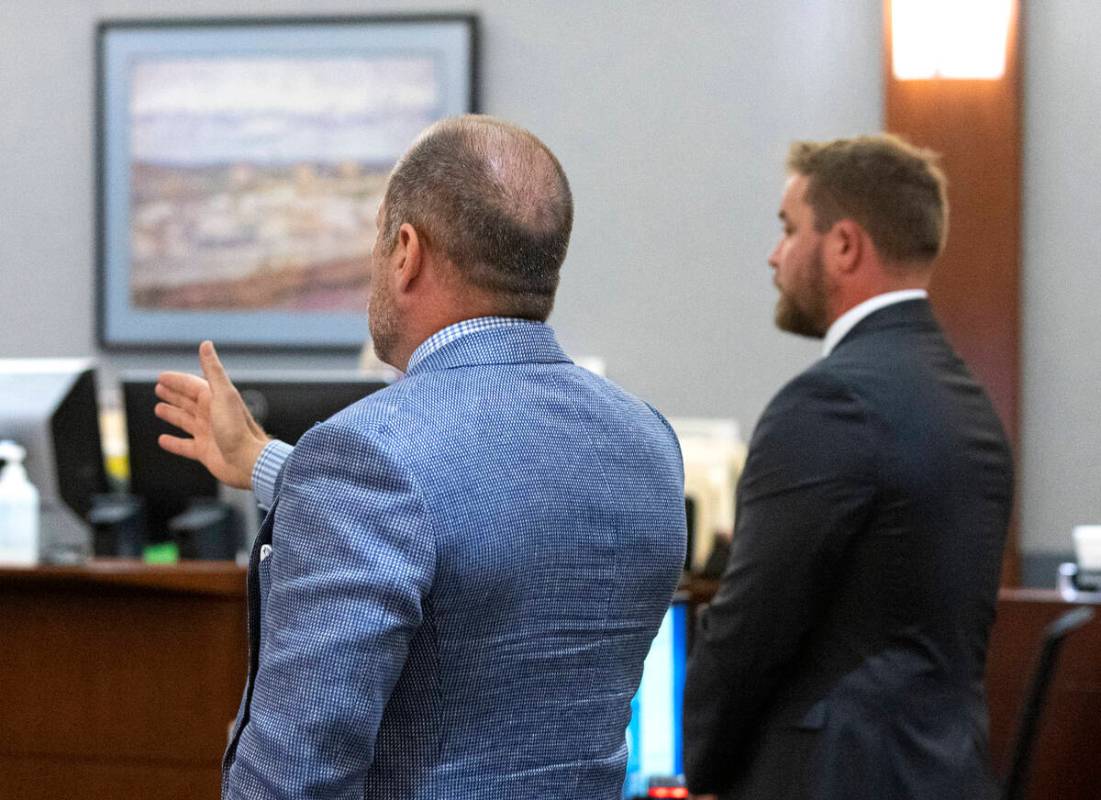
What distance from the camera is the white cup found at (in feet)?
8.35

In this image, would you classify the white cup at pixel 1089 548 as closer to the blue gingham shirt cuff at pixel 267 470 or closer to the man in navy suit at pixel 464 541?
the man in navy suit at pixel 464 541

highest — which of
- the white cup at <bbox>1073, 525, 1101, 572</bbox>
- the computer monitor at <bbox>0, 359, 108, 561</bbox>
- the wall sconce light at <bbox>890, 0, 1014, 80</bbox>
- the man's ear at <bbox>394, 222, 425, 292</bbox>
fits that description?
the wall sconce light at <bbox>890, 0, 1014, 80</bbox>

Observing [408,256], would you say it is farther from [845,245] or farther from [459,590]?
[845,245]

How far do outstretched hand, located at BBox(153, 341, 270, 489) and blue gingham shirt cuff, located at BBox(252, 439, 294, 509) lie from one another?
30 millimetres

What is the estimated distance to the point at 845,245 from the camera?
2023mm

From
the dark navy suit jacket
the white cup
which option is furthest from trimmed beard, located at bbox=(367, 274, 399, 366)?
the white cup

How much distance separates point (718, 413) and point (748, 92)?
1.10m

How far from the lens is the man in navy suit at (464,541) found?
1.05 metres

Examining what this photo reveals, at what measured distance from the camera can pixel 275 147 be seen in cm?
500

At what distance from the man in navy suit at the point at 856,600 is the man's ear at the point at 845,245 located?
20 centimetres

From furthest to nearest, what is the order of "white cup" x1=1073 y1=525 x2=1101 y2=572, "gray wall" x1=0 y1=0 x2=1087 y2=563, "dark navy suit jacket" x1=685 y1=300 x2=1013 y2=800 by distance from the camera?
"gray wall" x1=0 y1=0 x2=1087 y2=563 → "white cup" x1=1073 y1=525 x2=1101 y2=572 → "dark navy suit jacket" x1=685 y1=300 x2=1013 y2=800

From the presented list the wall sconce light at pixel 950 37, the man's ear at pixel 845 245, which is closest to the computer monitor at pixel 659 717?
the man's ear at pixel 845 245

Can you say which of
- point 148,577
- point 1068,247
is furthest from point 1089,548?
point 1068,247

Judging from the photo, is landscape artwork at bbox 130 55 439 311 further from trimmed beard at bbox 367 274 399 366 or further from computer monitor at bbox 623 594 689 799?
trimmed beard at bbox 367 274 399 366
